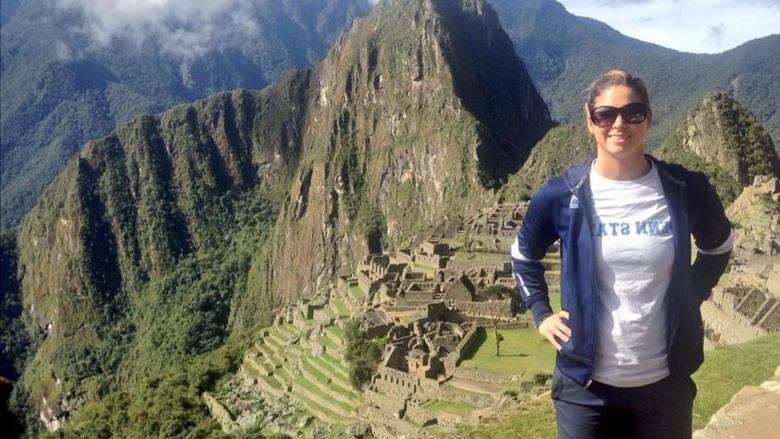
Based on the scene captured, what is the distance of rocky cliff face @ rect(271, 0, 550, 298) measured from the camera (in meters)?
109

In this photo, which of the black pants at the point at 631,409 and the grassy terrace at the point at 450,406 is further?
the grassy terrace at the point at 450,406

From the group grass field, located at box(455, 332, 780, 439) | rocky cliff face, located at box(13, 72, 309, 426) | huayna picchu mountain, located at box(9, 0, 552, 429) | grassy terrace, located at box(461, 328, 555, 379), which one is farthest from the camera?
rocky cliff face, located at box(13, 72, 309, 426)

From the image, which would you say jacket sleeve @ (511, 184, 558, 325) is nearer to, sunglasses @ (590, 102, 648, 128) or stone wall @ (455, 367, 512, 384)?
sunglasses @ (590, 102, 648, 128)

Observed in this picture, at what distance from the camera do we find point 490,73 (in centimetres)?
14025

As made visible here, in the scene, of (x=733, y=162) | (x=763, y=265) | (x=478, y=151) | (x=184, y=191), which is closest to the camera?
(x=763, y=265)

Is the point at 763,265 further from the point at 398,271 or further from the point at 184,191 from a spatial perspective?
the point at 184,191

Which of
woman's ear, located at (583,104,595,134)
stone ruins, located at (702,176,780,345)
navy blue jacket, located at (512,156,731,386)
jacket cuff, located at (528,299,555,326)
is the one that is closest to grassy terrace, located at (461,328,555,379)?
stone ruins, located at (702,176,780,345)

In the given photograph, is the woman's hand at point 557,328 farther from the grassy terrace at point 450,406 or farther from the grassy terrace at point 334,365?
the grassy terrace at point 334,365

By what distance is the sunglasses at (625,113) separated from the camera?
228 inches

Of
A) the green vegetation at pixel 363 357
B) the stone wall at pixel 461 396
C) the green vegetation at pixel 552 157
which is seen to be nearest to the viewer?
the stone wall at pixel 461 396

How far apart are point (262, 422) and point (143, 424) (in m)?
12.4

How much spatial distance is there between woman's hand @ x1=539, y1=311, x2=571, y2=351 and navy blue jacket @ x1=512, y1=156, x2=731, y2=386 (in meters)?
0.05

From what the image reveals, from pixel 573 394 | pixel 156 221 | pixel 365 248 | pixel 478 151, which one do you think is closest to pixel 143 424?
pixel 573 394

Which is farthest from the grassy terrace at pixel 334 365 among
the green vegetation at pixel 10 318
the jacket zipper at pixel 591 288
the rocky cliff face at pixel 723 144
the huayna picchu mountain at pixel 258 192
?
the green vegetation at pixel 10 318
